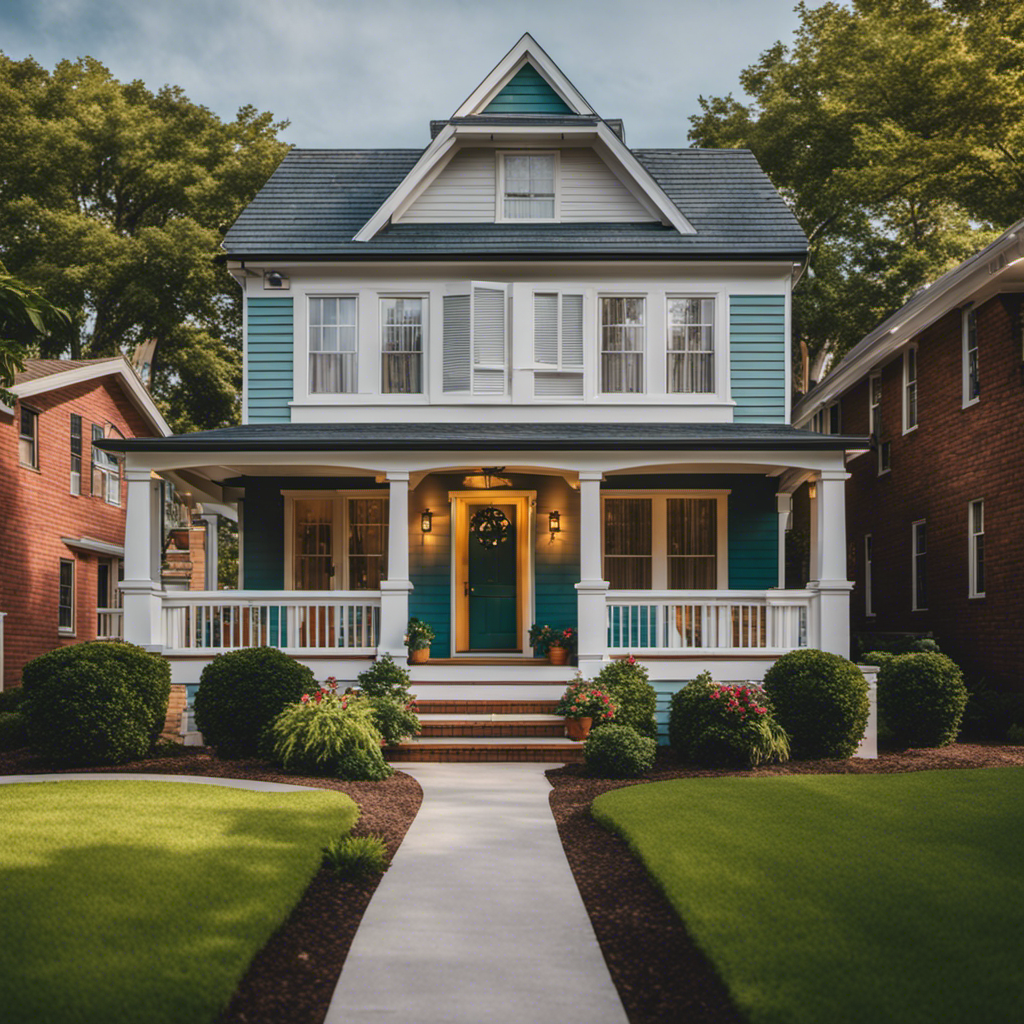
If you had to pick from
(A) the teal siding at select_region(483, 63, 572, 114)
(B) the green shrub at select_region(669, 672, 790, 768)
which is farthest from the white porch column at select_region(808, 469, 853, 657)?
(A) the teal siding at select_region(483, 63, 572, 114)

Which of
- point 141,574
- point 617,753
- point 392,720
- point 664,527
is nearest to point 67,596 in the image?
point 141,574

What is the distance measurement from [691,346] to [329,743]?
26.9 feet

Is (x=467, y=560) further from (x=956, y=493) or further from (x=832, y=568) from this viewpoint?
(x=956, y=493)

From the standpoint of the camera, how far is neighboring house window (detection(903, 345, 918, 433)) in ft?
58.2

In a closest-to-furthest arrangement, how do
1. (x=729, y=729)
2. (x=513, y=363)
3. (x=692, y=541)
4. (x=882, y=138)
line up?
(x=729, y=729) < (x=513, y=363) < (x=692, y=541) < (x=882, y=138)

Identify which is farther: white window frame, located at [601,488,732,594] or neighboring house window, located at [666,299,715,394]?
white window frame, located at [601,488,732,594]

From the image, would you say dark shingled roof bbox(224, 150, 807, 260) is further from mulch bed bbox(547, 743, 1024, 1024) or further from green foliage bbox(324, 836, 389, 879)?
green foliage bbox(324, 836, 389, 879)

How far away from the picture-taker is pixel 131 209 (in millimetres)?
31359

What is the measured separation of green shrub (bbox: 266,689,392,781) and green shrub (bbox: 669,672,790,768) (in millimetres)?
3249

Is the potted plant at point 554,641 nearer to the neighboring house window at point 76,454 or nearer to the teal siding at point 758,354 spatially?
the teal siding at point 758,354

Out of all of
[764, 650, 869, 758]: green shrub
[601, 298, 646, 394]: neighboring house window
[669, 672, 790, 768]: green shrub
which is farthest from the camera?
[601, 298, 646, 394]: neighboring house window

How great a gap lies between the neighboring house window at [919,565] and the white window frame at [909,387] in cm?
168

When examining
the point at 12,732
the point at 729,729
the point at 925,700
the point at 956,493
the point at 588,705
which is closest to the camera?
the point at 729,729

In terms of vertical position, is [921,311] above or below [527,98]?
below
